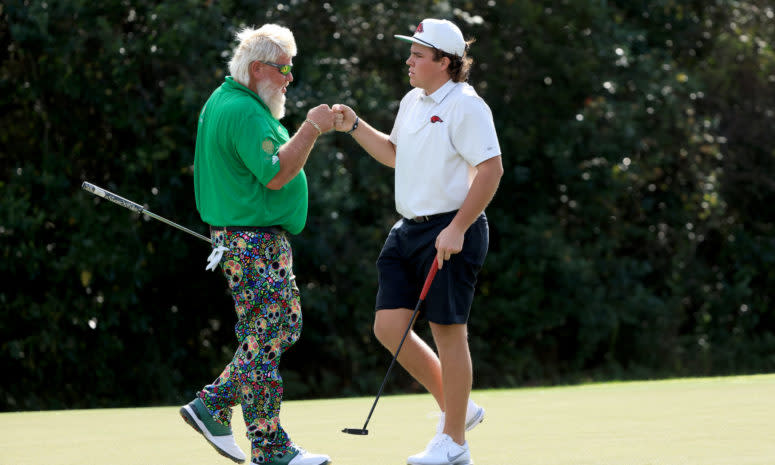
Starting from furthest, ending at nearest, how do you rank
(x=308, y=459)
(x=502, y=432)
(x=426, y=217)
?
(x=502, y=432) < (x=426, y=217) < (x=308, y=459)

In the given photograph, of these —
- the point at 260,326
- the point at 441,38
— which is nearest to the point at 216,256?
the point at 260,326

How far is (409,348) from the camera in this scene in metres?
5.01

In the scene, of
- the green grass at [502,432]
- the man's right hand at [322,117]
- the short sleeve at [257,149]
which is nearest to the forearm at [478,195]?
the man's right hand at [322,117]

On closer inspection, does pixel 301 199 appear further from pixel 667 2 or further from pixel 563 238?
pixel 667 2

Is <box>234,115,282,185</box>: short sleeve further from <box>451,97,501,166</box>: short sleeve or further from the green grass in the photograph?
the green grass

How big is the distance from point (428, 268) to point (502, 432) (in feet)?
4.35

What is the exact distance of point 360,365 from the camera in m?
12.3

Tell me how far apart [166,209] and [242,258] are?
22.3 ft

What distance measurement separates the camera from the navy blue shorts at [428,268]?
188 inches

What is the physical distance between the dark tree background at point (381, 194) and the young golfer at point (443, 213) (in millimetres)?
5855

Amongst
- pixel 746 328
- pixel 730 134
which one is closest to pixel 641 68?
pixel 730 134

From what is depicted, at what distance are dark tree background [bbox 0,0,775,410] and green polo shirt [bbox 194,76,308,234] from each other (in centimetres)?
592

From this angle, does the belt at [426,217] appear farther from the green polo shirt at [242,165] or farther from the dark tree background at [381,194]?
the dark tree background at [381,194]

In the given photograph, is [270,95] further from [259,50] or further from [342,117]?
[342,117]
